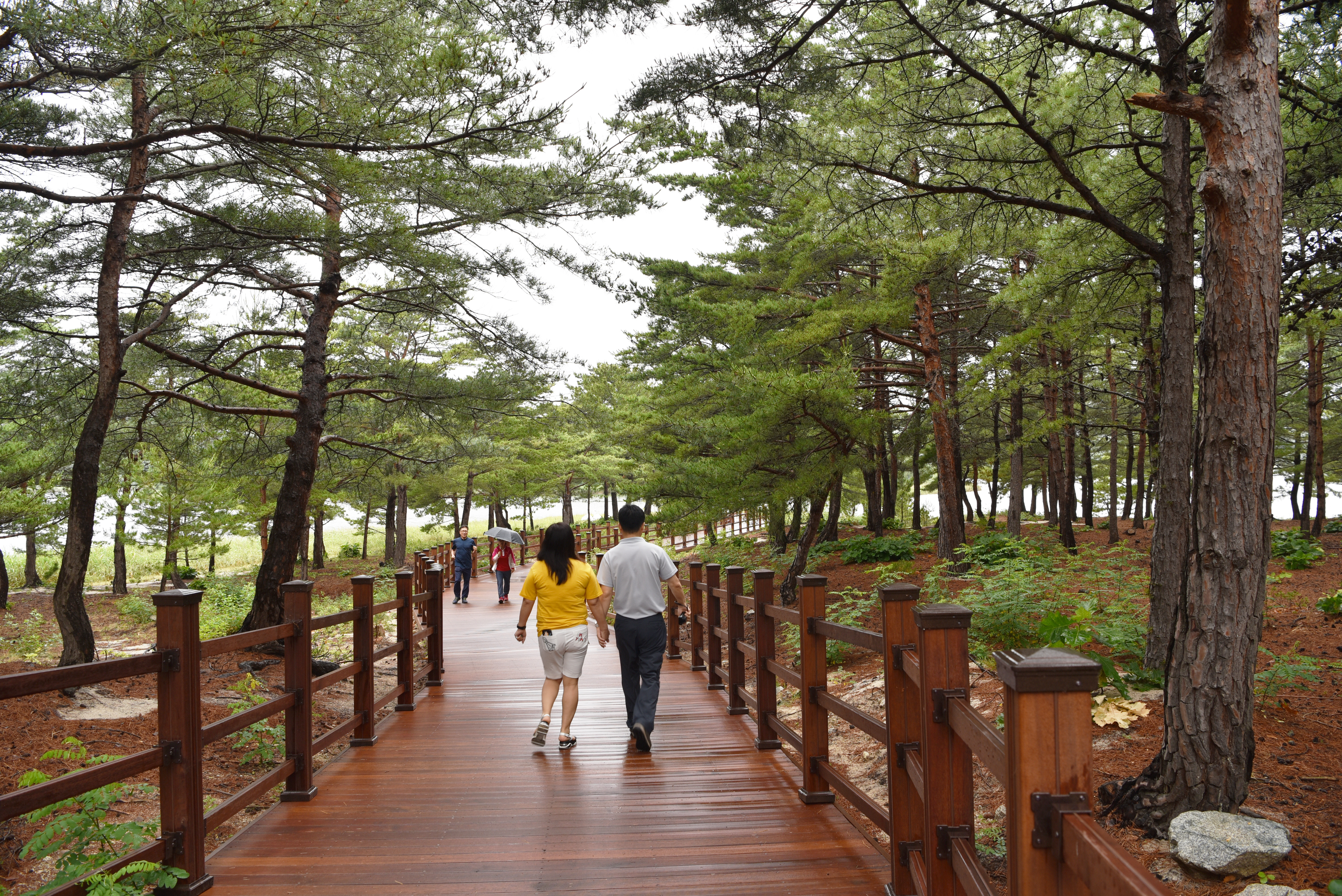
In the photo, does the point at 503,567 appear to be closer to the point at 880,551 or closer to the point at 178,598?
the point at 880,551

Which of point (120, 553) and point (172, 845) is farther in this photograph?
point (120, 553)

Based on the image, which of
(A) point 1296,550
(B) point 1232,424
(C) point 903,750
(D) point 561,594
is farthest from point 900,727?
(A) point 1296,550

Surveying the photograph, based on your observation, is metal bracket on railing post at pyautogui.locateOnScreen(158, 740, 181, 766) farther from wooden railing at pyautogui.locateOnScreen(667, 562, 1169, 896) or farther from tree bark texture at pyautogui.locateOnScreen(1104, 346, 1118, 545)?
tree bark texture at pyautogui.locateOnScreen(1104, 346, 1118, 545)

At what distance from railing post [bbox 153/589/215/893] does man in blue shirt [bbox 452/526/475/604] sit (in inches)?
675

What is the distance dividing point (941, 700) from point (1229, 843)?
2.30 meters

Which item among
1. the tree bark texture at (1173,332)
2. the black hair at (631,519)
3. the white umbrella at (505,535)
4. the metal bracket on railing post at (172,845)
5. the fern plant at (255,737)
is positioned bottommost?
the fern plant at (255,737)

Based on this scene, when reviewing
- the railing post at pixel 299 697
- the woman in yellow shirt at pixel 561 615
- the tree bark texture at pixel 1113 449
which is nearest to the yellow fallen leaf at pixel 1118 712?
the woman in yellow shirt at pixel 561 615

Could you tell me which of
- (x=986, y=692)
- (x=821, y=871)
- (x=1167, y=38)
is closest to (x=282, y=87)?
(x=1167, y=38)

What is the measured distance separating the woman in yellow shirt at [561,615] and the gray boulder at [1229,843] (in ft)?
11.9

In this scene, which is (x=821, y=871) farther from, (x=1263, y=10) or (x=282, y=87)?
(x=282, y=87)

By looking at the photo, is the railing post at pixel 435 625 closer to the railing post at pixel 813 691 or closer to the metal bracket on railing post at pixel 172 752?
the railing post at pixel 813 691

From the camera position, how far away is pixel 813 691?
4.87 m

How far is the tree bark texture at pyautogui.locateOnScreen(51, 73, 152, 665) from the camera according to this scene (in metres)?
8.93

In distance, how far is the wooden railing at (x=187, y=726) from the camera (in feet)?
9.88
